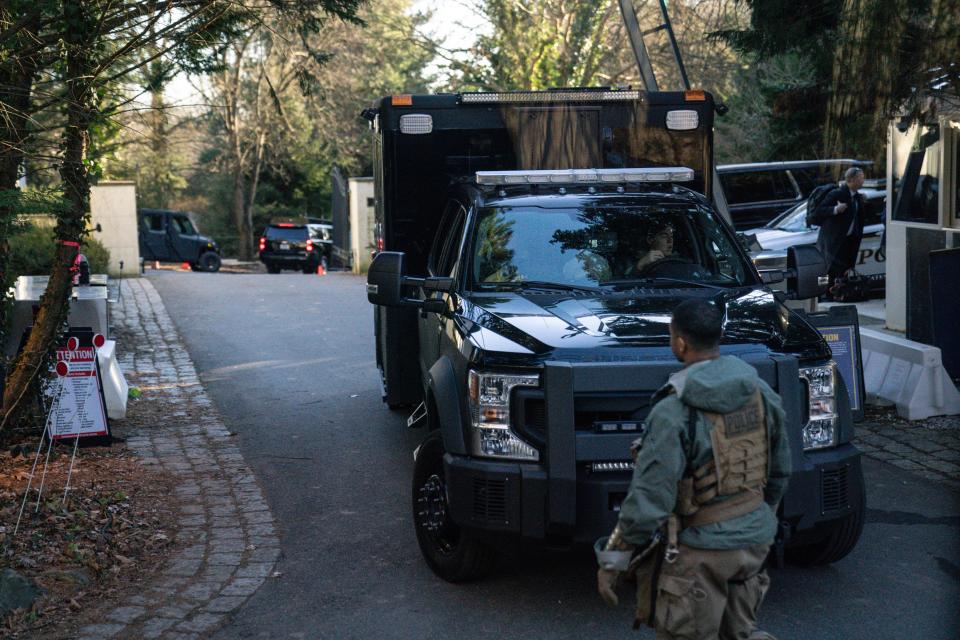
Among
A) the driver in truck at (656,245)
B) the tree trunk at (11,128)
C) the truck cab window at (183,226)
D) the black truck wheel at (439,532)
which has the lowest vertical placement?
the black truck wheel at (439,532)

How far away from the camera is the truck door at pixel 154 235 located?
3616 cm

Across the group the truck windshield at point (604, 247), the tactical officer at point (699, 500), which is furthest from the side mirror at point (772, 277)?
the tactical officer at point (699, 500)

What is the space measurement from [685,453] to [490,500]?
5.53 feet

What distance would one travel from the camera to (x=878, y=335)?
33.2 ft

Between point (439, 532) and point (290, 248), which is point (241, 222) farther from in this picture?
point (439, 532)

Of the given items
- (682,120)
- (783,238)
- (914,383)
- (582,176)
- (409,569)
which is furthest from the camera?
(783,238)

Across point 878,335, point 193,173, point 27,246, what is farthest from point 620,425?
point 193,173

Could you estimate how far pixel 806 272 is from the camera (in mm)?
6727

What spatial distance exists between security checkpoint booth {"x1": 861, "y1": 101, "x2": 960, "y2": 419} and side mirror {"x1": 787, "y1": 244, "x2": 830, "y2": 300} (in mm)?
2934

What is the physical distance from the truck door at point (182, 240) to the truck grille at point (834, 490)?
3331 cm

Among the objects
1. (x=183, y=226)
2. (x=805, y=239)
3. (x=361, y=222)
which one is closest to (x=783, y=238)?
(x=805, y=239)

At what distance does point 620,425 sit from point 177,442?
5189 mm

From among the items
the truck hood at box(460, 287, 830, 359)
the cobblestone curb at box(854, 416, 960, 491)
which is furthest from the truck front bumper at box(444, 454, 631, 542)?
the cobblestone curb at box(854, 416, 960, 491)

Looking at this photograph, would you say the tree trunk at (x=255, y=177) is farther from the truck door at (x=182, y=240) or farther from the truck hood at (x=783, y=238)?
the truck hood at (x=783, y=238)
